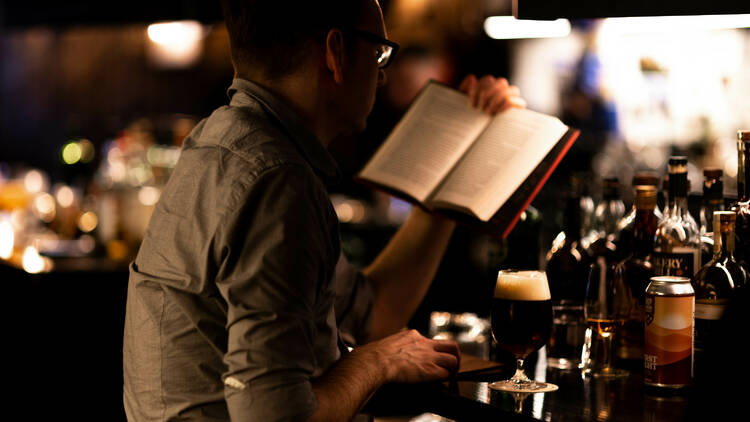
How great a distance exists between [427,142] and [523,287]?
48cm

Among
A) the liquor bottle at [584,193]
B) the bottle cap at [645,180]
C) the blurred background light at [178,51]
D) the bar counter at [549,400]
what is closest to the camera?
the bar counter at [549,400]

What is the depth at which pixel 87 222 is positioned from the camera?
4.30 m

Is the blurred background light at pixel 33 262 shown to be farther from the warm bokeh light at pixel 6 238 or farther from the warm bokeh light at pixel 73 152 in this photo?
the warm bokeh light at pixel 73 152

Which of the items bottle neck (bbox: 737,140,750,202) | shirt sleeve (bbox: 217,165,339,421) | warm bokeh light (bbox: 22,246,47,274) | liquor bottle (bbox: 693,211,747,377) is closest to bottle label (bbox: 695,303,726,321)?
liquor bottle (bbox: 693,211,747,377)

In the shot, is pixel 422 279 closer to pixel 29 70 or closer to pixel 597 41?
pixel 597 41

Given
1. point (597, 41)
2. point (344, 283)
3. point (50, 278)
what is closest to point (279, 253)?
point (344, 283)

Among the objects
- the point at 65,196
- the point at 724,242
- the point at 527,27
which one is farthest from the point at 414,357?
the point at 65,196

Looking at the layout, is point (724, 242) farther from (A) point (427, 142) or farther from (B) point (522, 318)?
(A) point (427, 142)

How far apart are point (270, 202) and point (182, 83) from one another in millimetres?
6567

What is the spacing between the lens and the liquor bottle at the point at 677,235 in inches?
58.8

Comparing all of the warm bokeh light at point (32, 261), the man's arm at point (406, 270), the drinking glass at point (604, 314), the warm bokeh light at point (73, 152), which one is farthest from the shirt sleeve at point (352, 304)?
the warm bokeh light at point (73, 152)

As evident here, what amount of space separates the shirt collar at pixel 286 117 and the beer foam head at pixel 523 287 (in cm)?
34

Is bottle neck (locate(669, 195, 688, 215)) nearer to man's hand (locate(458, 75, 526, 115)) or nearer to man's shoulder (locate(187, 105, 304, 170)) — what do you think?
man's hand (locate(458, 75, 526, 115))

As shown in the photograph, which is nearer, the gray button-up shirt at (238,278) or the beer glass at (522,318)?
the gray button-up shirt at (238,278)
